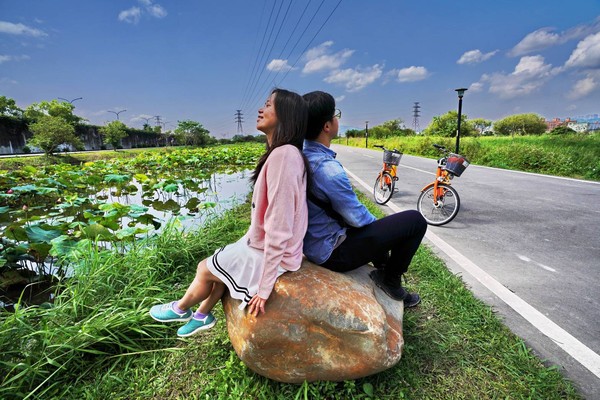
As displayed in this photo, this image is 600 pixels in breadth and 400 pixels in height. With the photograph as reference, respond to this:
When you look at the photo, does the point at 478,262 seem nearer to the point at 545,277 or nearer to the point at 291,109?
the point at 545,277

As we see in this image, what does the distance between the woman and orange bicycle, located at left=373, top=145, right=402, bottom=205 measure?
441 cm

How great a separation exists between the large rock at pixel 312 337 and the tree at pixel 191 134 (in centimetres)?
4809

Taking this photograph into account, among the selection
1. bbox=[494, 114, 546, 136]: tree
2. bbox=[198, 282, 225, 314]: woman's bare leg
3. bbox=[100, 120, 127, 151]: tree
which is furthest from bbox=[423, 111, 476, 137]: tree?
bbox=[100, 120, 127, 151]: tree

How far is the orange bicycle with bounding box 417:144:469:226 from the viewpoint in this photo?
4.29 m

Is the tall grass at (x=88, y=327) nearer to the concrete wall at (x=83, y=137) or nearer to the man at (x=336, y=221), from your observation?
the man at (x=336, y=221)

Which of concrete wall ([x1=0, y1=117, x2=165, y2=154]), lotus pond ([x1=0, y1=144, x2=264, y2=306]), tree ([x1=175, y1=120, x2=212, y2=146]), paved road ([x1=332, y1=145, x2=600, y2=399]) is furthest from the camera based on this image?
A: tree ([x1=175, y1=120, x2=212, y2=146])

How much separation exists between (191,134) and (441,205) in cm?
4668

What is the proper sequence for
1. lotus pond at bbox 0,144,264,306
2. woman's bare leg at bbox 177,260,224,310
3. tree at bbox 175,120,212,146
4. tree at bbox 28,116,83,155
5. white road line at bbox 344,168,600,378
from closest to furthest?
woman's bare leg at bbox 177,260,224,310
white road line at bbox 344,168,600,378
lotus pond at bbox 0,144,264,306
tree at bbox 28,116,83,155
tree at bbox 175,120,212,146

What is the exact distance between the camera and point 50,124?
68.2 ft

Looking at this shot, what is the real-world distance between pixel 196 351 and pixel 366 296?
1157 mm

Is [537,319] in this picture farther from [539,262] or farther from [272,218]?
[272,218]

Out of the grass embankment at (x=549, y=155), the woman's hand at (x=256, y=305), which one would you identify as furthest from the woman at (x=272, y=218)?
the grass embankment at (x=549, y=155)

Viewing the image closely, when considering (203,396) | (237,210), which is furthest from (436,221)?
(203,396)

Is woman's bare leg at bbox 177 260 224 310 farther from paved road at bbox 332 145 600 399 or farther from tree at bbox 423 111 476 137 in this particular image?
tree at bbox 423 111 476 137
